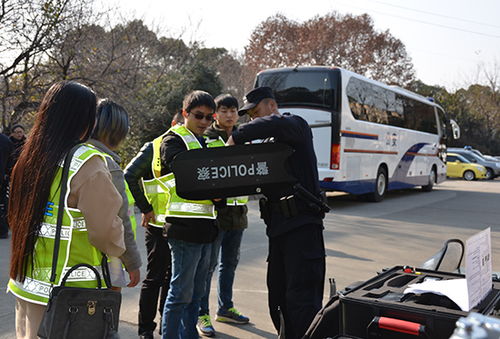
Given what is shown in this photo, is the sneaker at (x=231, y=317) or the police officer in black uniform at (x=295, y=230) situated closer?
the police officer in black uniform at (x=295, y=230)

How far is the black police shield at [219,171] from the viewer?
2645mm

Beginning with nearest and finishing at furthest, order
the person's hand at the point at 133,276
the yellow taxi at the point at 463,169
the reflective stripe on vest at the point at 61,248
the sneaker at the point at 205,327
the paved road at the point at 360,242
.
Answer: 1. the reflective stripe on vest at the point at 61,248
2. the person's hand at the point at 133,276
3. the sneaker at the point at 205,327
4. the paved road at the point at 360,242
5. the yellow taxi at the point at 463,169

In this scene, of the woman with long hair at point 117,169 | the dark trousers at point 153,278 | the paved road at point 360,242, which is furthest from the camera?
the paved road at point 360,242

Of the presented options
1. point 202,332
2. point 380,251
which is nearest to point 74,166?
point 202,332

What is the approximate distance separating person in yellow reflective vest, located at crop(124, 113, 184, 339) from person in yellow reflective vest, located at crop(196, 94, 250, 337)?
388mm

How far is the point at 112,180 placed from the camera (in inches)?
89.4

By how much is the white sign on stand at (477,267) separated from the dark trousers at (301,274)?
3.72 ft

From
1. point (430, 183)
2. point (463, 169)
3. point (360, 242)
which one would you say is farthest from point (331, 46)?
point (360, 242)

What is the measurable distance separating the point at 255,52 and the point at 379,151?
884 inches

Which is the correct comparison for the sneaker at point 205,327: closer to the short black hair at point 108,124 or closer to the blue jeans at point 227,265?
the blue jeans at point 227,265

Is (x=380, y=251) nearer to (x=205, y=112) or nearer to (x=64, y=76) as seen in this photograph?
(x=205, y=112)

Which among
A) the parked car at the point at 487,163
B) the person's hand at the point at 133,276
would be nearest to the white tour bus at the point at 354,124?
the person's hand at the point at 133,276

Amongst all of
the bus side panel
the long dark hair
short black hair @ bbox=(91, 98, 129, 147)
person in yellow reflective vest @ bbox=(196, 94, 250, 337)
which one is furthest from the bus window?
the long dark hair

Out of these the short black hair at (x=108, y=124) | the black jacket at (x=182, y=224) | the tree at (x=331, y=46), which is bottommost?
the black jacket at (x=182, y=224)
